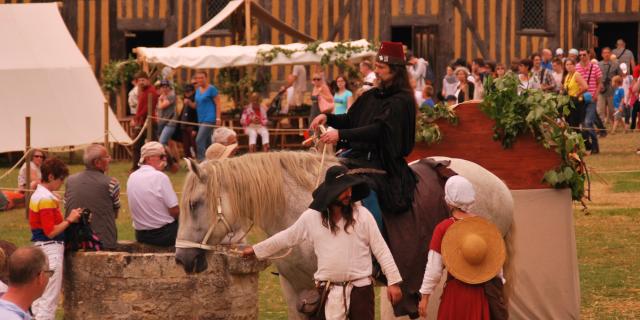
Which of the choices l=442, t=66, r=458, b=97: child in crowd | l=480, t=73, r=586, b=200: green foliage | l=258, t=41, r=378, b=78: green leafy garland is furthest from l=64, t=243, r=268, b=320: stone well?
l=442, t=66, r=458, b=97: child in crowd

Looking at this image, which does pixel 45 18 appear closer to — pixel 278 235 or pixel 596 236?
pixel 596 236

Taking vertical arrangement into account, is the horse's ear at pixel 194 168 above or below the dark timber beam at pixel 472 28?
below

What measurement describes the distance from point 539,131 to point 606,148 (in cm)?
1582

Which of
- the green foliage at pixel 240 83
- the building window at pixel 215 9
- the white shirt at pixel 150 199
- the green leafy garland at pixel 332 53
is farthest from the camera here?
the building window at pixel 215 9

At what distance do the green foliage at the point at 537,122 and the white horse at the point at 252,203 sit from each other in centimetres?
209

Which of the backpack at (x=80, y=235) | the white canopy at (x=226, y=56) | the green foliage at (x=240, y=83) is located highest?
the white canopy at (x=226, y=56)

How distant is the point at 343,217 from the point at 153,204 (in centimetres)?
401

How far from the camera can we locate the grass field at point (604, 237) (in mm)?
12364

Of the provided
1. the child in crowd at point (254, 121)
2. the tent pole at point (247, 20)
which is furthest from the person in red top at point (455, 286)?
the tent pole at point (247, 20)

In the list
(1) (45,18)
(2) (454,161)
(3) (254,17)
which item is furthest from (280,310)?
(3) (254,17)

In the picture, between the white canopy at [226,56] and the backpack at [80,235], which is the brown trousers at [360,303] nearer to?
the backpack at [80,235]

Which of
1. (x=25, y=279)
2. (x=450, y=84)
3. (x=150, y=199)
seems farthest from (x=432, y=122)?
(x=450, y=84)

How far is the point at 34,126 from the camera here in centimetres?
2330

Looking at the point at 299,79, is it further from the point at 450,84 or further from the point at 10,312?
the point at 10,312
